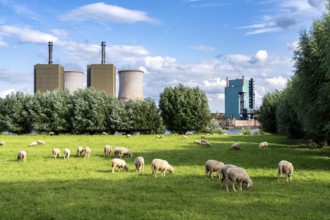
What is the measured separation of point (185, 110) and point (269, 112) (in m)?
18.4

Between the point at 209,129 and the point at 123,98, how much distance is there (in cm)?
2095

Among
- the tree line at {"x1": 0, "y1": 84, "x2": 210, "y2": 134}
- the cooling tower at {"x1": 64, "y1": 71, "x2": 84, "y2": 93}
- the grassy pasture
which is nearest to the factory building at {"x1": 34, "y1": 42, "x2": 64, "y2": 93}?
the cooling tower at {"x1": 64, "y1": 71, "x2": 84, "y2": 93}

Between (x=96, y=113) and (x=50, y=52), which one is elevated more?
(x=50, y=52)

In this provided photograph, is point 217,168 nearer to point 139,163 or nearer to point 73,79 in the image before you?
point 139,163

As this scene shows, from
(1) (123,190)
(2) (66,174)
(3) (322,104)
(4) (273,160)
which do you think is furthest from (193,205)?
(3) (322,104)

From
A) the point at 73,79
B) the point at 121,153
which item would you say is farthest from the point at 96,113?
the point at 121,153

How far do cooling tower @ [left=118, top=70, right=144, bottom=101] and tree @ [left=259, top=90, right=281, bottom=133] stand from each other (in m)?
27.4

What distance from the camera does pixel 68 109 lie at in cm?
8619

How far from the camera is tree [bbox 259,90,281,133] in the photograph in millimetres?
83500

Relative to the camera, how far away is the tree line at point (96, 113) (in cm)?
8500

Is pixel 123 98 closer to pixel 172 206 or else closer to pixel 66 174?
pixel 66 174

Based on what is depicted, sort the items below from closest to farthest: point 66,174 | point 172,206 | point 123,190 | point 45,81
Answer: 1. point 172,206
2. point 123,190
3. point 66,174
4. point 45,81

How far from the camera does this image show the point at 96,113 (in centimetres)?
8450

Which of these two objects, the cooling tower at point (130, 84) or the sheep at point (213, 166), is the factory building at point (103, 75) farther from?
the sheep at point (213, 166)
